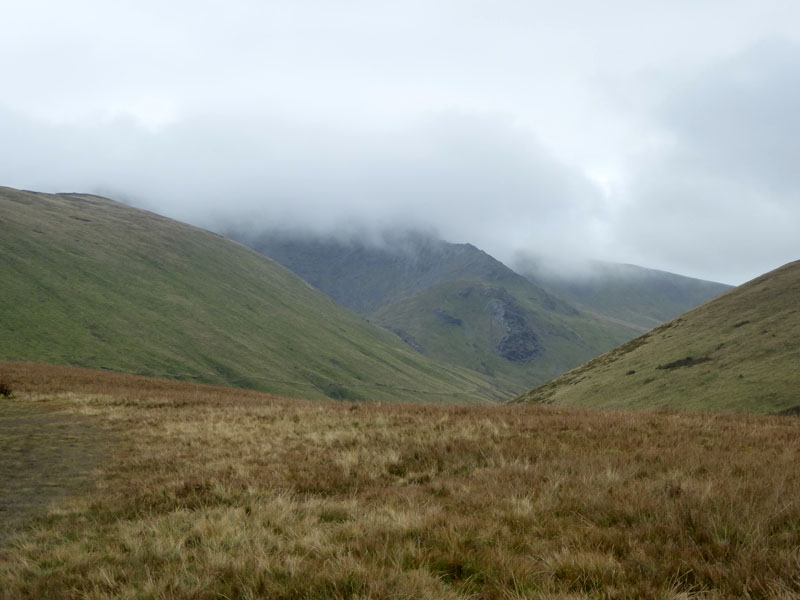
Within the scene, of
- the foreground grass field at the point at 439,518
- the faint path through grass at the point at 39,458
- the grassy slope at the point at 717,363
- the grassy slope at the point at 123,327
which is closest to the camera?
the foreground grass field at the point at 439,518

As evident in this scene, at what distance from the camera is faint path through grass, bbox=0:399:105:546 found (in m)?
9.27

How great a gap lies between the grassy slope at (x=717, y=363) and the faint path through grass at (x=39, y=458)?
35.5m

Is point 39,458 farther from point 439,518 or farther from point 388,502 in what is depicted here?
point 439,518

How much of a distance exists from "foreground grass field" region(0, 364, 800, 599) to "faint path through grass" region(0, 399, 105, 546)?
27 centimetres

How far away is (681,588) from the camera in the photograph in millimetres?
4520

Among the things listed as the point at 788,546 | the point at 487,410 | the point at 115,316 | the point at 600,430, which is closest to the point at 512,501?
the point at 788,546

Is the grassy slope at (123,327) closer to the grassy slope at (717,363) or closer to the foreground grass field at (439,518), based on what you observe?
the grassy slope at (717,363)

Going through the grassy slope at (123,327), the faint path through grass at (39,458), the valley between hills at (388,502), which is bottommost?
the grassy slope at (123,327)

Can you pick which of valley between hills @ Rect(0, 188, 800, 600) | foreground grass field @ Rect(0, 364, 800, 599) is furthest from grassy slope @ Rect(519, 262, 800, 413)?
foreground grass field @ Rect(0, 364, 800, 599)

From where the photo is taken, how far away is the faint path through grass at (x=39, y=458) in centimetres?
927

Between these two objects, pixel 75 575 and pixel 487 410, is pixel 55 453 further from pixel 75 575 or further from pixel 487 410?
pixel 487 410

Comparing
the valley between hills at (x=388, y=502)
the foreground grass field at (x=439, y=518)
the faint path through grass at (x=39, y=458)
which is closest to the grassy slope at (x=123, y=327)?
the faint path through grass at (x=39, y=458)

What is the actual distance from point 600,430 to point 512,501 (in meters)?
7.27

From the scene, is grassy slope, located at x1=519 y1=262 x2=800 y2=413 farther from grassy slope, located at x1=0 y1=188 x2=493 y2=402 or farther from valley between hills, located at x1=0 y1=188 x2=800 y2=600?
grassy slope, located at x1=0 y1=188 x2=493 y2=402
